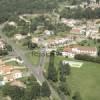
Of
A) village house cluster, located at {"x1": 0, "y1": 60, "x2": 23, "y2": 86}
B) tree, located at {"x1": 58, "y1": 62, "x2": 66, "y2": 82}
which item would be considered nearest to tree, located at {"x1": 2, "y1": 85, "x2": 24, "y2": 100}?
village house cluster, located at {"x1": 0, "y1": 60, "x2": 23, "y2": 86}

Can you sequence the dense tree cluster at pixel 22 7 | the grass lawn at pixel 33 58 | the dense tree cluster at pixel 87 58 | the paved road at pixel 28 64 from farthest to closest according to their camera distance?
the dense tree cluster at pixel 22 7, the grass lawn at pixel 33 58, the dense tree cluster at pixel 87 58, the paved road at pixel 28 64

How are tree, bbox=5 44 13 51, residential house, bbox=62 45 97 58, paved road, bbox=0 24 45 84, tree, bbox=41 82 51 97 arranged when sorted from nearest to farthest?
1. tree, bbox=41 82 51 97
2. paved road, bbox=0 24 45 84
3. residential house, bbox=62 45 97 58
4. tree, bbox=5 44 13 51

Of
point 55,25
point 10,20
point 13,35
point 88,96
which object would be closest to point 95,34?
point 55,25

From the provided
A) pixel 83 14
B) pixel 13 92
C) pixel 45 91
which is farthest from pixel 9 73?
pixel 83 14

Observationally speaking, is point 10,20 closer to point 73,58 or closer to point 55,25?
point 55,25

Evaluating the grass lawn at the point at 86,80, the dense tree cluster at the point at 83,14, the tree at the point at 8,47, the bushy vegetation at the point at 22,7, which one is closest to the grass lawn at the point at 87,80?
the grass lawn at the point at 86,80

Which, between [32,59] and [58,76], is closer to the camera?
[58,76]

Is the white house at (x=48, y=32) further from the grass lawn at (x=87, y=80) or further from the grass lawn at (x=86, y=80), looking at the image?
the grass lawn at (x=87, y=80)

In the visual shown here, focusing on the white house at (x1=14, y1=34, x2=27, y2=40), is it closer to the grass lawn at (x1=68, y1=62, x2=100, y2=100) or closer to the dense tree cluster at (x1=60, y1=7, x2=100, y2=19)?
the dense tree cluster at (x1=60, y1=7, x2=100, y2=19)
